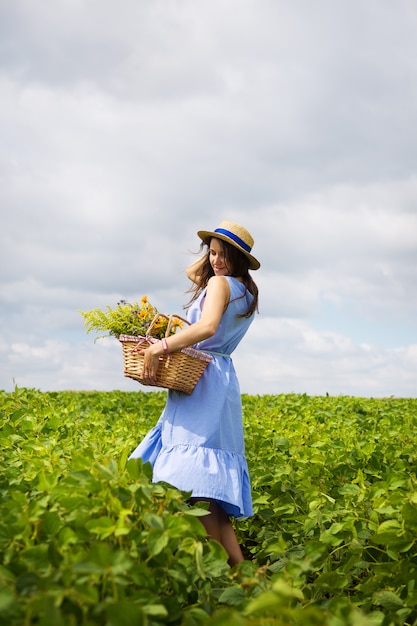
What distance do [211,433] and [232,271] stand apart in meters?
1.07

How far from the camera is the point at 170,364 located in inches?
152

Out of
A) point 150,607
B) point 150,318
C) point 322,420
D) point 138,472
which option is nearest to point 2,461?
point 150,318

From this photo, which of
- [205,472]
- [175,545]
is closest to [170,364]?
[205,472]

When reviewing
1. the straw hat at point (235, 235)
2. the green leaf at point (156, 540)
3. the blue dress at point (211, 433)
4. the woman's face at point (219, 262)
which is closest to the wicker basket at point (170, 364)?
the blue dress at point (211, 433)

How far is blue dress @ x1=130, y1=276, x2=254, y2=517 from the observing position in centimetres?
395

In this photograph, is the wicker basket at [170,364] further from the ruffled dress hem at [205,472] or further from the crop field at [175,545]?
the crop field at [175,545]

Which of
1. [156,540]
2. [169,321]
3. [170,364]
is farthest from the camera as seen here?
[169,321]

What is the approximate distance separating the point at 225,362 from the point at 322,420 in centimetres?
385

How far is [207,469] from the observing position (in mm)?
3949

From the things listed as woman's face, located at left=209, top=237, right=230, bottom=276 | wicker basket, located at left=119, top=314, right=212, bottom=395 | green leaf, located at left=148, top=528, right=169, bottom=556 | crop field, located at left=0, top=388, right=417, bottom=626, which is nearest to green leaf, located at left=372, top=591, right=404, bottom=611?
crop field, located at left=0, top=388, right=417, bottom=626

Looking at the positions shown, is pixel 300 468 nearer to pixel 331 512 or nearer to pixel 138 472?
pixel 331 512

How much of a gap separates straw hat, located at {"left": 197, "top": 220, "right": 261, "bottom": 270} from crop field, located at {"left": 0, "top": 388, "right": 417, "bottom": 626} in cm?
150

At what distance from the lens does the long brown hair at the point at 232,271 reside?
4.41 meters

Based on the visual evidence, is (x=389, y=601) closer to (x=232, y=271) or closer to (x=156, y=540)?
(x=156, y=540)
